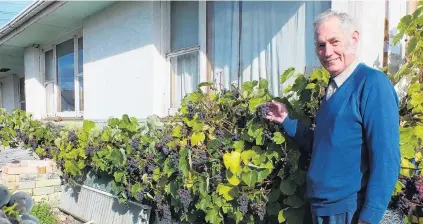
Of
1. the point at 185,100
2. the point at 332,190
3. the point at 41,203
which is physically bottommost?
the point at 41,203

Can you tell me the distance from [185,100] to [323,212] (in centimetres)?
154

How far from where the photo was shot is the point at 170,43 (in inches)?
173

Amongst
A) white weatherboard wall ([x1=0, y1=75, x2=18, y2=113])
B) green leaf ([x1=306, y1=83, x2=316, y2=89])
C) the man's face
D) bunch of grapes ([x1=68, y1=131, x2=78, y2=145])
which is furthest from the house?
white weatherboard wall ([x1=0, y1=75, x2=18, y2=113])

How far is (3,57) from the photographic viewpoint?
32.6 ft

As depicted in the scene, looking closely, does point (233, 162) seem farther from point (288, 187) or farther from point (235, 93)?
point (235, 93)

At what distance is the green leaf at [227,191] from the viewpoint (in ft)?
7.79

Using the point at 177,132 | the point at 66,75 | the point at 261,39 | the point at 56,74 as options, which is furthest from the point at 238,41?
the point at 56,74

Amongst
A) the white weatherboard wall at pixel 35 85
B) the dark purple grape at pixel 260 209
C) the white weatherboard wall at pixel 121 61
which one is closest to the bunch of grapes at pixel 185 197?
the dark purple grape at pixel 260 209

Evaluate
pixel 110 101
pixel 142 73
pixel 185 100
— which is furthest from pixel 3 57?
pixel 185 100

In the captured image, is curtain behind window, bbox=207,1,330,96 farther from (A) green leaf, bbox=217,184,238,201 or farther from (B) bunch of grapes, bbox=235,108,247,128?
(A) green leaf, bbox=217,184,238,201

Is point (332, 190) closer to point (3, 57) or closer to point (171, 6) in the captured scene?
point (171, 6)

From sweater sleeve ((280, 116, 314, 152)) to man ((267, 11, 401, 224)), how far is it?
36 centimetres

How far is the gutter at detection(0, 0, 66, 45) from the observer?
5641 millimetres

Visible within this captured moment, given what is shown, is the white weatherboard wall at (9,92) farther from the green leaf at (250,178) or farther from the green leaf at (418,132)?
the green leaf at (418,132)
